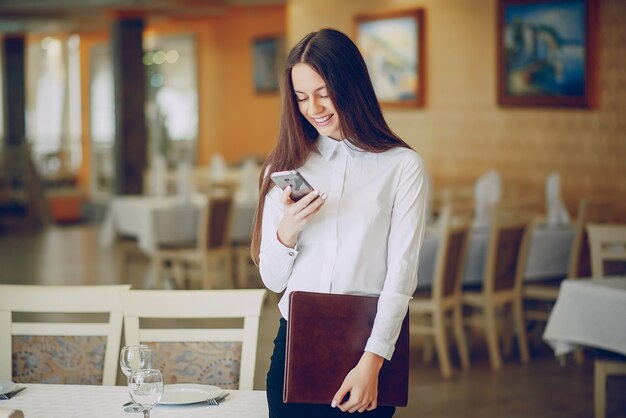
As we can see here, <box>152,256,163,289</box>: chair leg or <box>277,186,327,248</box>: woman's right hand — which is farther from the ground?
<box>277,186,327,248</box>: woman's right hand

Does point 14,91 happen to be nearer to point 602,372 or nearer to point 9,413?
point 602,372

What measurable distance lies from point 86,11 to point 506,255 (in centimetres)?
940

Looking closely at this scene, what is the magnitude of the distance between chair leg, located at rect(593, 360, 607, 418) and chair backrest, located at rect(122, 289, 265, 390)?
6.77 ft

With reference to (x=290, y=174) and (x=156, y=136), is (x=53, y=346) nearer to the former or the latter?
(x=290, y=174)

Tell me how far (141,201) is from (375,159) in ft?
23.4

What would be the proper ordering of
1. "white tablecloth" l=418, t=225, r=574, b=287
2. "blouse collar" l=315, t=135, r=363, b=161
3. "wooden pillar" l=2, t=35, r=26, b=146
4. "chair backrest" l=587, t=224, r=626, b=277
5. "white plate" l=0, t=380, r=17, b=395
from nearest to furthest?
"blouse collar" l=315, t=135, r=363, b=161
"white plate" l=0, t=380, r=17, b=395
"chair backrest" l=587, t=224, r=626, b=277
"white tablecloth" l=418, t=225, r=574, b=287
"wooden pillar" l=2, t=35, r=26, b=146

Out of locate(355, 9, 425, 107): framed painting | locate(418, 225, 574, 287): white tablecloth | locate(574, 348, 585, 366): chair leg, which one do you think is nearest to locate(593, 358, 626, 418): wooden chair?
locate(574, 348, 585, 366): chair leg

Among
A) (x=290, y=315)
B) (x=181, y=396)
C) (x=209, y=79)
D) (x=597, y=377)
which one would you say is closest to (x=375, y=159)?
(x=290, y=315)

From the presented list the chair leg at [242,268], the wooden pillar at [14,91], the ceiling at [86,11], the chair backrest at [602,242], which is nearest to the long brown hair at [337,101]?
the chair backrest at [602,242]

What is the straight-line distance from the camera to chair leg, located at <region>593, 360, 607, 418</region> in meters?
4.42

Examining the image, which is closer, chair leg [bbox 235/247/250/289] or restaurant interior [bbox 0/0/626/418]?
restaurant interior [bbox 0/0/626/418]

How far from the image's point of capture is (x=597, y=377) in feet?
14.7

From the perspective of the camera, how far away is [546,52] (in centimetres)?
823

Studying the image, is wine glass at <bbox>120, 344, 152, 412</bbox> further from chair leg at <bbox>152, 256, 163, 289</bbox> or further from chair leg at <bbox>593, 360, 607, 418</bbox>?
chair leg at <bbox>152, 256, 163, 289</bbox>
